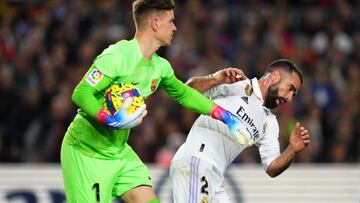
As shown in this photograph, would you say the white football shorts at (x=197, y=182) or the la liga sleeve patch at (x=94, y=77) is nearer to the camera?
the la liga sleeve patch at (x=94, y=77)

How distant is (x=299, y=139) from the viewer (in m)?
7.12

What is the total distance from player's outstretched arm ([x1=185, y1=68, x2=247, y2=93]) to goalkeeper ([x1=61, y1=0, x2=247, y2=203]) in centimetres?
52

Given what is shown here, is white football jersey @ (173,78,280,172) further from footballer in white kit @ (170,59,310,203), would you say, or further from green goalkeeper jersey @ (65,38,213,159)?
green goalkeeper jersey @ (65,38,213,159)

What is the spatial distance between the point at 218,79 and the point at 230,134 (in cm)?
46

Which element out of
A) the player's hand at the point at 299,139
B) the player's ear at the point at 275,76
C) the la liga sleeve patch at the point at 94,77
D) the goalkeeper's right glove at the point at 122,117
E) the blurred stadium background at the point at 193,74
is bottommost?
the blurred stadium background at the point at 193,74

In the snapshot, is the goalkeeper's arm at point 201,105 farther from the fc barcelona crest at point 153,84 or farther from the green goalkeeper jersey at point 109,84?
the fc barcelona crest at point 153,84

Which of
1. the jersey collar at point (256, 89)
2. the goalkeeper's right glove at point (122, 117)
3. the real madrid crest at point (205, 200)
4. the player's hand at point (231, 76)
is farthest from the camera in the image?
the jersey collar at point (256, 89)

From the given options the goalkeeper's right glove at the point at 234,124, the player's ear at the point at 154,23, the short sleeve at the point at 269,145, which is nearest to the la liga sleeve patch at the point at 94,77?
the player's ear at the point at 154,23

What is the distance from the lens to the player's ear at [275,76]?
7484 mm

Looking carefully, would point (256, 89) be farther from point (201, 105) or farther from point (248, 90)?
point (201, 105)

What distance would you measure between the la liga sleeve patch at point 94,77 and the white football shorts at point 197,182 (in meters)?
1.25

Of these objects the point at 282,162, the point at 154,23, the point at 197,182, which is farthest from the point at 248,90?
the point at 154,23

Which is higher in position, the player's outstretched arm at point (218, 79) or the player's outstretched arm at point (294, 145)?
the player's outstretched arm at point (218, 79)

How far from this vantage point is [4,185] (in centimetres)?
1084
